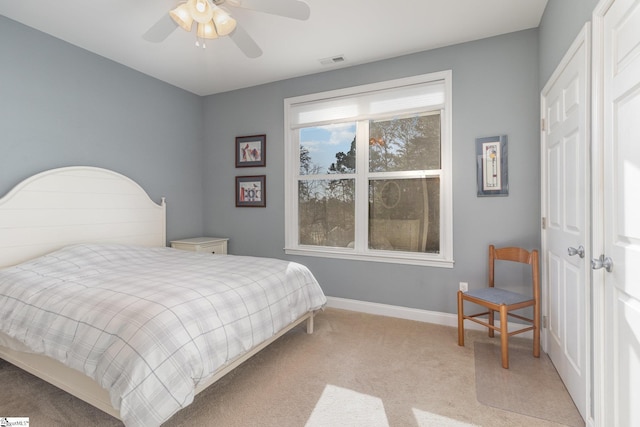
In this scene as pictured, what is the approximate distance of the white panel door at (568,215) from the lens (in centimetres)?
161

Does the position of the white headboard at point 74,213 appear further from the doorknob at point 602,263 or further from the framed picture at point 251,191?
the doorknob at point 602,263

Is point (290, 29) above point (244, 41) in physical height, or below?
above

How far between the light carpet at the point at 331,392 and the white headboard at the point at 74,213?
945mm

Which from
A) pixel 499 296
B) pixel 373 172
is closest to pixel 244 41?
pixel 373 172

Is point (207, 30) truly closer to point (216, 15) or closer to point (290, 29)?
point (216, 15)

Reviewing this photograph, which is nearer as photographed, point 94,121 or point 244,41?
point 244,41

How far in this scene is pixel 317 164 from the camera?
3602 millimetres

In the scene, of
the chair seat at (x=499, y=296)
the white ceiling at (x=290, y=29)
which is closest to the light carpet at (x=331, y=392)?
the chair seat at (x=499, y=296)

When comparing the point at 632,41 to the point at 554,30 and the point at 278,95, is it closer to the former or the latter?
the point at 554,30

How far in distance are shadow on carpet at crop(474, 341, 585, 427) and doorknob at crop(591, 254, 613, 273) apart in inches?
34.6

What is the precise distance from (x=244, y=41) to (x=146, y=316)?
189cm

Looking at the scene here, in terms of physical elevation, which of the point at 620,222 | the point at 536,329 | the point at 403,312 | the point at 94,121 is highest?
the point at 94,121

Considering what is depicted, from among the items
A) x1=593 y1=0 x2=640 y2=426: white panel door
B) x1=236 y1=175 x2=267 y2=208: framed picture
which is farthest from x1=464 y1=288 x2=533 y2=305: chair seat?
x1=236 y1=175 x2=267 y2=208: framed picture

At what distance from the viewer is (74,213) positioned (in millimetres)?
2812
